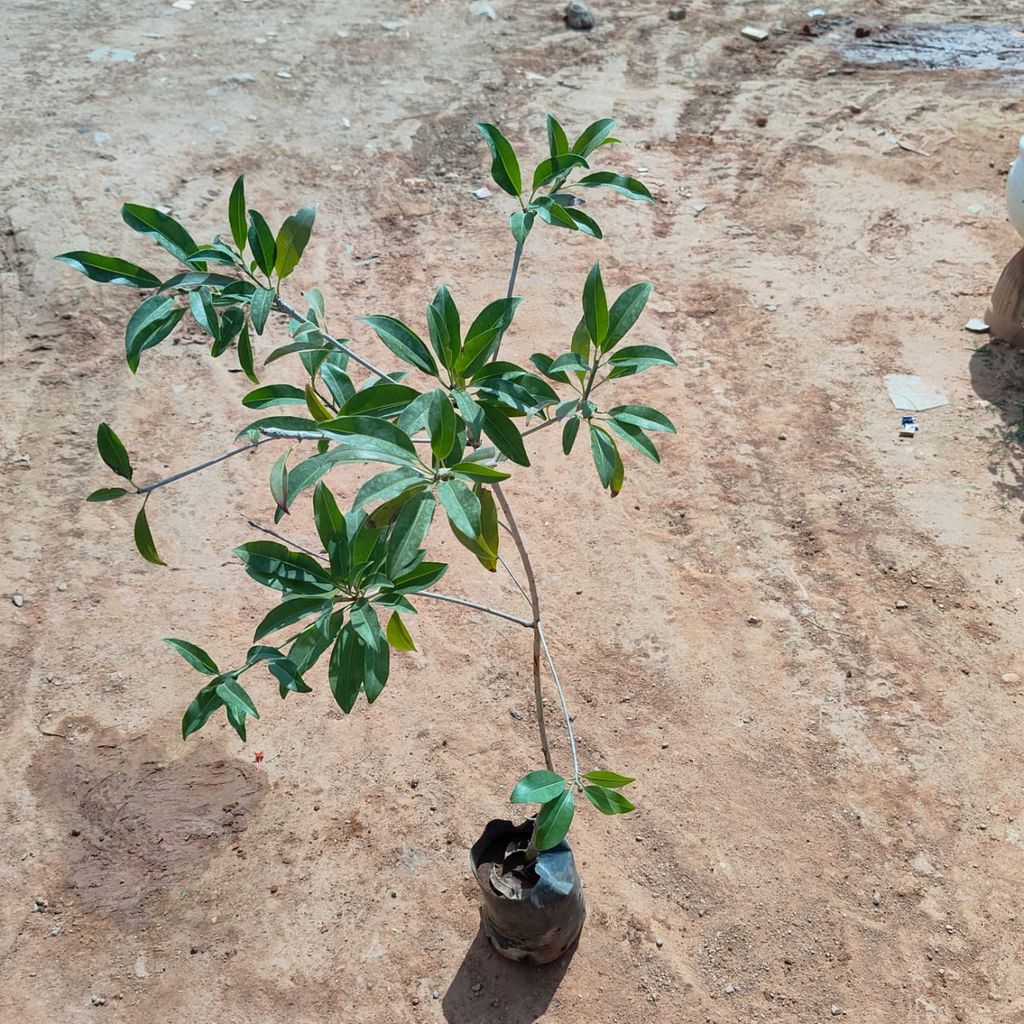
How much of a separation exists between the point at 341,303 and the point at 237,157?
1.45m

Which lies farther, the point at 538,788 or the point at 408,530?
the point at 538,788

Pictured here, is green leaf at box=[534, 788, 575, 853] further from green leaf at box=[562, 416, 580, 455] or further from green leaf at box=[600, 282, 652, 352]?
green leaf at box=[600, 282, 652, 352]

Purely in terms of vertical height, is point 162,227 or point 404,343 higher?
point 162,227

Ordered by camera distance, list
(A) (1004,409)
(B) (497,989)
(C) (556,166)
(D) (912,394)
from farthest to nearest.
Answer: (D) (912,394)
(A) (1004,409)
(B) (497,989)
(C) (556,166)

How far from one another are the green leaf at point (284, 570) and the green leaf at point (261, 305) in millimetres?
377

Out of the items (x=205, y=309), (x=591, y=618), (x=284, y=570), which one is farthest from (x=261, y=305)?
(x=591, y=618)

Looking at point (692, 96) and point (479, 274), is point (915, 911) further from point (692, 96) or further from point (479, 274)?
point (692, 96)

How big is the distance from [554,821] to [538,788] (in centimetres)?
7

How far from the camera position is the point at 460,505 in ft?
4.78

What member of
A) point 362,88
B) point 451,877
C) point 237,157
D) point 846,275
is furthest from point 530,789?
point 362,88

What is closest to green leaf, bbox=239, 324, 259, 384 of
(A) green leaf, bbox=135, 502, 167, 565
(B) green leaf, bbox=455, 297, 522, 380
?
(A) green leaf, bbox=135, 502, 167, 565

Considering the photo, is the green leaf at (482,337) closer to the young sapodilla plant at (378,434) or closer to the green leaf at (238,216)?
the young sapodilla plant at (378,434)

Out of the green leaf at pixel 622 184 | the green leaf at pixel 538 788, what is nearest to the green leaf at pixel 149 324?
the green leaf at pixel 622 184

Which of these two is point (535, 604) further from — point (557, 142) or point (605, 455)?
point (557, 142)
